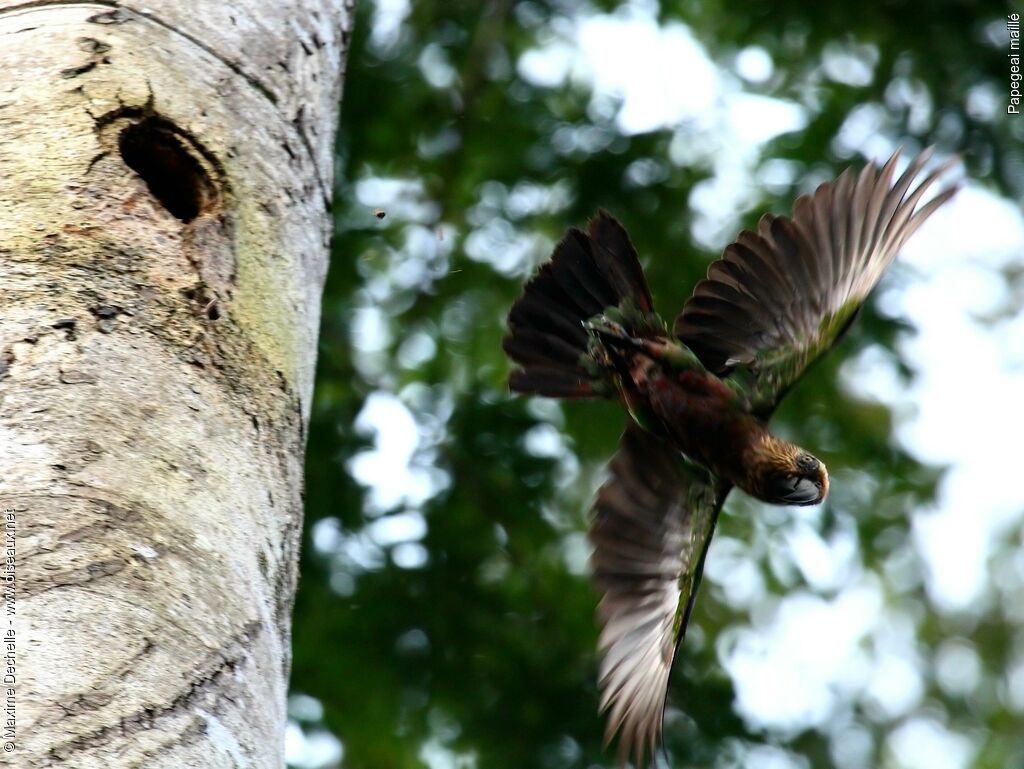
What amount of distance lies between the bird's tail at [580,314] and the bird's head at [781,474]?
0.47 metres

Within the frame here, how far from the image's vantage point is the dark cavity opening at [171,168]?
5.83 feet

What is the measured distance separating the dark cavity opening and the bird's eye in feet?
6.78

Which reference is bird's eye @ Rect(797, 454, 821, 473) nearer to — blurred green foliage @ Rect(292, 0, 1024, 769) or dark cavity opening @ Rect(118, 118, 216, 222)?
blurred green foliage @ Rect(292, 0, 1024, 769)

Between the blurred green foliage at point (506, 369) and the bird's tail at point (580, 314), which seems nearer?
the bird's tail at point (580, 314)

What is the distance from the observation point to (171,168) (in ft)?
5.93

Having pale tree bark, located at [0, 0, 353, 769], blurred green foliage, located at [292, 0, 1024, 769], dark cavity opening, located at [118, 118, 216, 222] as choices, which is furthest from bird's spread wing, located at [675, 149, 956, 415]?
dark cavity opening, located at [118, 118, 216, 222]

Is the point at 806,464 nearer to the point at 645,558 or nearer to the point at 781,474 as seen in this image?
the point at 781,474

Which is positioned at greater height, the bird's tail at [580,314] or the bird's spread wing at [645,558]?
the bird's tail at [580,314]

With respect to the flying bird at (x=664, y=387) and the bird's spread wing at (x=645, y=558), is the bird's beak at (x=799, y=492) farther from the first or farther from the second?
the bird's spread wing at (x=645, y=558)

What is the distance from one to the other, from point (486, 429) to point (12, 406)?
3069 mm

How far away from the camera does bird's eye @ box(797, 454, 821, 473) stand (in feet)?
10.9

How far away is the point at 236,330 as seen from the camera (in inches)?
66.7

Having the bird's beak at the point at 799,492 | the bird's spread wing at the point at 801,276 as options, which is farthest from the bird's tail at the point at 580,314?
the bird's beak at the point at 799,492

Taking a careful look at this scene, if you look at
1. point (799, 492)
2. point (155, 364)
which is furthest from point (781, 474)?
point (155, 364)
